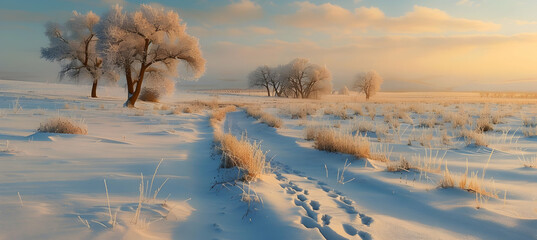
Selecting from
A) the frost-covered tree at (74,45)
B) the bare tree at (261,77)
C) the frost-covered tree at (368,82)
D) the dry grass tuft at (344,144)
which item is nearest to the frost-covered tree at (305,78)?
the bare tree at (261,77)

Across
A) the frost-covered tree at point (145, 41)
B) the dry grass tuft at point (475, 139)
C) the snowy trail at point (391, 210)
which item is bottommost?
the snowy trail at point (391, 210)

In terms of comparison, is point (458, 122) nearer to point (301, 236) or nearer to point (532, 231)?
point (532, 231)

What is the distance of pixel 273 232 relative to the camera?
298cm

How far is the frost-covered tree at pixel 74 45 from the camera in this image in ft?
92.1

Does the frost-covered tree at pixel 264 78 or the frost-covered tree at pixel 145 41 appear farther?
the frost-covered tree at pixel 264 78

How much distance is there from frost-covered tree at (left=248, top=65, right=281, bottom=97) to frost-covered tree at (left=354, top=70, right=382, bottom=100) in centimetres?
1795

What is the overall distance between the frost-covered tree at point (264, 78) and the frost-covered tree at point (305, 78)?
2418 mm

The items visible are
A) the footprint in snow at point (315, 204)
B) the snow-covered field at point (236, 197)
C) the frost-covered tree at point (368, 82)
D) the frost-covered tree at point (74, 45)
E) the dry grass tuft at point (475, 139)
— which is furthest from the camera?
the frost-covered tree at point (368, 82)

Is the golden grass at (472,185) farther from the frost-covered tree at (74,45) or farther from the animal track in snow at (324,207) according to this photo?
the frost-covered tree at (74,45)

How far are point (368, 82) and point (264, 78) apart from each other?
75.5 feet

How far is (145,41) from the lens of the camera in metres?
21.2

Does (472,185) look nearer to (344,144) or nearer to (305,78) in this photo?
(344,144)

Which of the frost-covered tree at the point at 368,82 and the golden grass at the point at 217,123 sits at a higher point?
the frost-covered tree at the point at 368,82

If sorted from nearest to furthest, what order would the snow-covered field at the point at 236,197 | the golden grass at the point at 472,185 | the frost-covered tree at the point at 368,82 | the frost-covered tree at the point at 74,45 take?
the snow-covered field at the point at 236,197, the golden grass at the point at 472,185, the frost-covered tree at the point at 74,45, the frost-covered tree at the point at 368,82
